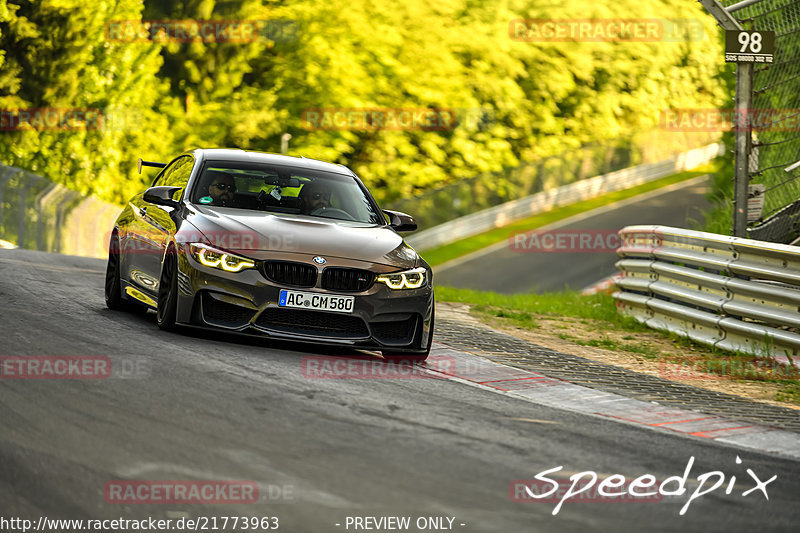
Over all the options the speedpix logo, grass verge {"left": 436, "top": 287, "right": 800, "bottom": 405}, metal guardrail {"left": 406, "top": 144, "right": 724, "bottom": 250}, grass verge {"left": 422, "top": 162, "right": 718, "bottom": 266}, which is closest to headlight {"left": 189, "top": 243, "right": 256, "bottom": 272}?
the speedpix logo

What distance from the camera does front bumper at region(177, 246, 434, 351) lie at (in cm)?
875

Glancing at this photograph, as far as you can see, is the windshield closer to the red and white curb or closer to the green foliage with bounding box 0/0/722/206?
the red and white curb

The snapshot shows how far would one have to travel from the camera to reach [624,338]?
1284cm

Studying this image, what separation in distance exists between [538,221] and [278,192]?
36.0m

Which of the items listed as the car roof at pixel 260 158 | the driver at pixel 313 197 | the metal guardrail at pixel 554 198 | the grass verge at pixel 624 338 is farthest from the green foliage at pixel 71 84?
the driver at pixel 313 197

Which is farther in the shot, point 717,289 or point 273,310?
point 717,289

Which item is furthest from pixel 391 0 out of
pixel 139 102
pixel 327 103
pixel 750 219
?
pixel 750 219

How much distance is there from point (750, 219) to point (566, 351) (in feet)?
8.81

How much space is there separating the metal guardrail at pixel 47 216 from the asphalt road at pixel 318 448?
1484cm

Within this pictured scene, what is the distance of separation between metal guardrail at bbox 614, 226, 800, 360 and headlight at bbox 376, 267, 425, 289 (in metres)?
3.52

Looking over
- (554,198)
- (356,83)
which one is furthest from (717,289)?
(554,198)

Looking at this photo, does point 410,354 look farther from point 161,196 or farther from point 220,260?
point 161,196

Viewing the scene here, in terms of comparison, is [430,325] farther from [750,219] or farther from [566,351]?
[750,219]

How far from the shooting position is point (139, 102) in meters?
40.4
